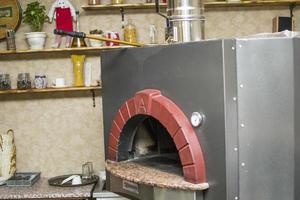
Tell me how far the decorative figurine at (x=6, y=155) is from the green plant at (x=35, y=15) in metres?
0.88

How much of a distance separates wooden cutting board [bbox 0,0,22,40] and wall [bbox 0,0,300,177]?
8 cm

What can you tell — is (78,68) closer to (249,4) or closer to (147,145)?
(147,145)

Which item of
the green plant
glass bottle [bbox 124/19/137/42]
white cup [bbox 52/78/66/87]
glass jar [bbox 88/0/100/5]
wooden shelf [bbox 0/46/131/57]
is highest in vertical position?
glass jar [bbox 88/0/100/5]

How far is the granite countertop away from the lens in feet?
5.68

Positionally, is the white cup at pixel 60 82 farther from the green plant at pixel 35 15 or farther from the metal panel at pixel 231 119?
the metal panel at pixel 231 119

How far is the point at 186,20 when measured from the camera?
82.4 inches

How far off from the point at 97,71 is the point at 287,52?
197 cm

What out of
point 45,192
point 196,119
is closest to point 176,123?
point 196,119

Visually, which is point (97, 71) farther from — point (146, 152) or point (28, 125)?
point (146, 152)

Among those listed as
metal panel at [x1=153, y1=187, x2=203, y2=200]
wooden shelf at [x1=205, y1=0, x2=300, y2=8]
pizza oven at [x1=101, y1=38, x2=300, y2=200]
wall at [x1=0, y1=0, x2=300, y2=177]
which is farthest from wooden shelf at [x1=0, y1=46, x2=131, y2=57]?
metal panel at [x1=153, y1=187, x2=203, y2=200]

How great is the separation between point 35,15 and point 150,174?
5.94 feet

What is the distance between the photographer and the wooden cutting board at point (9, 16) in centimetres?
330

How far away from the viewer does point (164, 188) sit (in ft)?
5.95

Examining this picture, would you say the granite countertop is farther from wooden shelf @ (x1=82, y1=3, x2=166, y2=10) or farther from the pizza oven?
wooden shelf @ (x1=82, y1=3, x2=166, y2=10)
